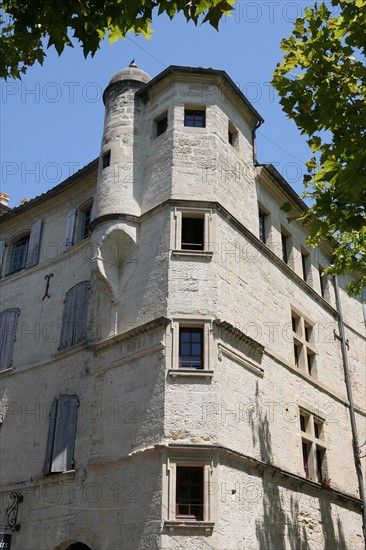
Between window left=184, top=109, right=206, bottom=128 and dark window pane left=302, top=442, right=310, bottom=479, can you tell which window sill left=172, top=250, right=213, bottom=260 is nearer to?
window left=184, top=109, right=206, bottom=128

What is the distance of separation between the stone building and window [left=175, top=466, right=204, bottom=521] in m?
0.05

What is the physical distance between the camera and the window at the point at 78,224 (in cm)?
1942

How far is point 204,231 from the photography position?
636 inches

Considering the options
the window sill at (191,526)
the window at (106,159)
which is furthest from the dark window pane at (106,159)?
the window sill at (191,526)

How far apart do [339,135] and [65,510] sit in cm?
1064

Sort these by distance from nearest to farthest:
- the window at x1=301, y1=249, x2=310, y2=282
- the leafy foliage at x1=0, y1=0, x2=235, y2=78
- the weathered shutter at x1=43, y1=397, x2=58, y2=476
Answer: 1. the leafy foliage at x1=0, y1=0, x2=235, y2=78
2. the weathered shutter at x1=43, y1=397, x2=58, y2=476
3. the window at x1=301, y1=249, x2=310, y2=282

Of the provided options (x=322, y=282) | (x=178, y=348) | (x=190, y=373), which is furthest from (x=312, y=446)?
(x=322, y=282)

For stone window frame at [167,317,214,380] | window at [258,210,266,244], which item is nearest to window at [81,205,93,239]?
window at [258,210,266,244]

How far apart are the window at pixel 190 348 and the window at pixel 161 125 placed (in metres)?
6.49

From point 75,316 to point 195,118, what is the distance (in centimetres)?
677

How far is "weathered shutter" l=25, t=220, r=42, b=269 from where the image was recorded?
67.0 feet

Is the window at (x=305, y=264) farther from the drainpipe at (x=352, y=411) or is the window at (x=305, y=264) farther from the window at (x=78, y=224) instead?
the window at (x=78, y=224)

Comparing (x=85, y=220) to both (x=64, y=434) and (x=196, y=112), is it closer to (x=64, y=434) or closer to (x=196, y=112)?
(x=196, y=112)

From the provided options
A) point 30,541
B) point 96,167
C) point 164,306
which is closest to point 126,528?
point 30,541
